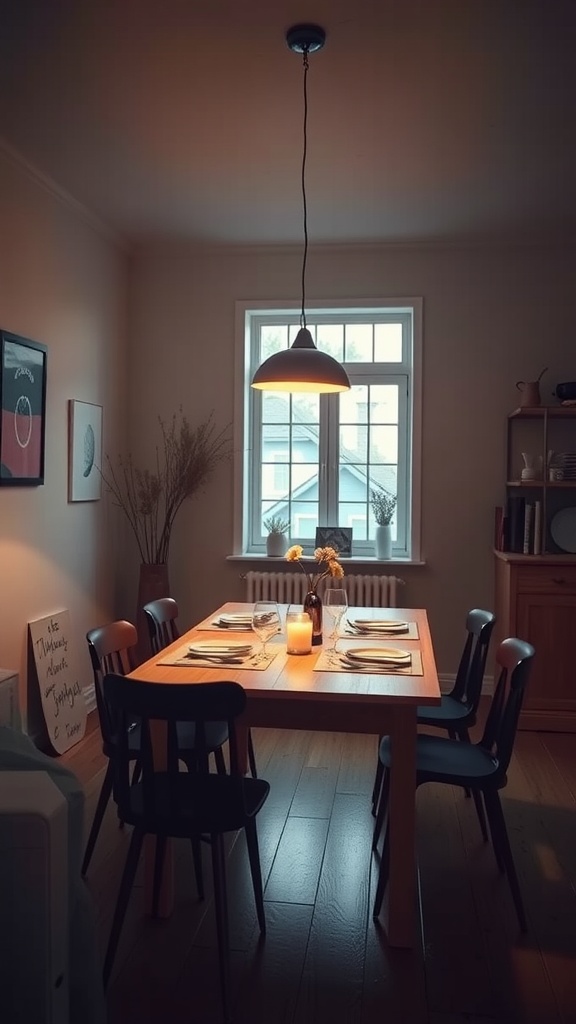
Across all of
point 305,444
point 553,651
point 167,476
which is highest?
point 305,444

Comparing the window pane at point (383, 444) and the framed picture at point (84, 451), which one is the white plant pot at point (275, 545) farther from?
the framed picture at point (84, 451)

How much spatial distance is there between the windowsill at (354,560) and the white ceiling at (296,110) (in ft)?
6.55

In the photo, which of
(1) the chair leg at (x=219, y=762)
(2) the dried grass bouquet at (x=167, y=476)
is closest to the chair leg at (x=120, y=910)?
(1) the chair leg at (x=219, y=762)

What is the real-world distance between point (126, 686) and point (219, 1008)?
86 cm

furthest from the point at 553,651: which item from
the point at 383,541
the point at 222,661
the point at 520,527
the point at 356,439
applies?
the point at 222,661

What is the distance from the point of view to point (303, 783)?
3521mm

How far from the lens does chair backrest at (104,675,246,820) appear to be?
1975 mm

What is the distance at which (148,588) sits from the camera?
4.71 metres

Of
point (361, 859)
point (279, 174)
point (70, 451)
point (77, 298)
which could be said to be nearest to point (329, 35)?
point (279, 174)

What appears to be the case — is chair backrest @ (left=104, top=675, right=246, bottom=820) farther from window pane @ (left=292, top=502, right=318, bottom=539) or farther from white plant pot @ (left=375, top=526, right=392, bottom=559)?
window pane @ (left=292, top=502, right=318, bottom=539)

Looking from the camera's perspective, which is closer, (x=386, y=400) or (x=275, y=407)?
(x=386, y=400)

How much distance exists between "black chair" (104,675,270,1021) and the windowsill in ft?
9.02

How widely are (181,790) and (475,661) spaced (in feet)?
4.38

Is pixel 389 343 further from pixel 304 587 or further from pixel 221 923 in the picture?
pixel 221 923
